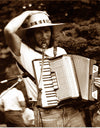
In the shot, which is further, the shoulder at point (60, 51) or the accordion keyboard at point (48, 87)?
the shoulder at point (60, 51)

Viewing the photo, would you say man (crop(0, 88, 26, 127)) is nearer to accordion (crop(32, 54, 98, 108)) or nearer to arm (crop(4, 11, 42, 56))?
accordion (crop(32, 54, 98, 108))

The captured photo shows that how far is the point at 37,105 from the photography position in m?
2.25

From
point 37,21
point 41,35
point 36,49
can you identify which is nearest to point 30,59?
point 36,49

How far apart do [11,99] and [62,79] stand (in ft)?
1.78

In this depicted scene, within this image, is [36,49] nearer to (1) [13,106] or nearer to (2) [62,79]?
(2) [62,79]

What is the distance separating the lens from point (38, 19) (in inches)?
93.1

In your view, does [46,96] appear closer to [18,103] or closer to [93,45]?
[18,103]

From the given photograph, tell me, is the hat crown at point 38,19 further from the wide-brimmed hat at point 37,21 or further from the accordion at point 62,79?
the accordion at point 62,79

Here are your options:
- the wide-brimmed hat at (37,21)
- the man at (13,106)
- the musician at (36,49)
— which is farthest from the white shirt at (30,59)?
the wide-brimmed hat at (37,21)

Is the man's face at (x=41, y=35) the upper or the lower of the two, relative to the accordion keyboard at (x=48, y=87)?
upper

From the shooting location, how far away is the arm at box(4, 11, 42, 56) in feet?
7.59

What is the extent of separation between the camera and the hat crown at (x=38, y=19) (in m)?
2.36

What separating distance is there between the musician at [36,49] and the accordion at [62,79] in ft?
0.25

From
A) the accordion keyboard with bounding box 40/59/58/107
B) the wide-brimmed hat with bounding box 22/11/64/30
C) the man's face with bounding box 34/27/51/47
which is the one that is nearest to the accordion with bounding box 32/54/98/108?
the accordion keyboard with bounding box 40/59/58/107
